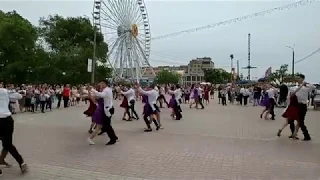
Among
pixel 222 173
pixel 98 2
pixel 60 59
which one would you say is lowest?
pixel 222 173

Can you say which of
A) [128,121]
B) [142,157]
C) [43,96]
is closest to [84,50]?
[43,96]

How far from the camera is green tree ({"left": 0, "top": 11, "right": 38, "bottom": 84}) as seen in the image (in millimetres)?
50500

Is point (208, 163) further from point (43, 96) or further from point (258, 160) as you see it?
point (43, 96)

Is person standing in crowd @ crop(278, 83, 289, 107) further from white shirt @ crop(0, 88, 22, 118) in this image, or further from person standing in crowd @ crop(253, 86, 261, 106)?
white shirt @ crop(0, 88, 22, 118)

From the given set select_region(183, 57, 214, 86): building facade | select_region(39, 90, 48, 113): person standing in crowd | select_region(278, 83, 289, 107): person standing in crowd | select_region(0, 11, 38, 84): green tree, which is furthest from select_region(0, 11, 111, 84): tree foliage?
select_region(183, 57, 214, 86): building facade

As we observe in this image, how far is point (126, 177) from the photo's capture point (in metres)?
6.96

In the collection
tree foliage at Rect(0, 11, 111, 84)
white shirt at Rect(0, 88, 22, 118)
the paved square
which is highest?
tree foliage at Rect(0, 11, 111, 84)

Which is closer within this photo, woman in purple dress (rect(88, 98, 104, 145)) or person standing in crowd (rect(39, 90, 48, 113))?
woman in purple dress (rect(88, 98, 104, 145))

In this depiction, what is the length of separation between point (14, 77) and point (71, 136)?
43.6m

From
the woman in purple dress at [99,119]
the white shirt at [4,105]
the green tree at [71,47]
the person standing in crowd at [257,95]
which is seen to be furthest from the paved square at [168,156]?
the green tree at [71,47]

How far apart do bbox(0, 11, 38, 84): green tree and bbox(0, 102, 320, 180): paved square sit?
40.0 meters

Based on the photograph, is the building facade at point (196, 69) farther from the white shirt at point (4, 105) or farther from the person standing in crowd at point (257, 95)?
the white shirt at point (4, 105)

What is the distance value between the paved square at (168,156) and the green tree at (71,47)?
38692 millimetres

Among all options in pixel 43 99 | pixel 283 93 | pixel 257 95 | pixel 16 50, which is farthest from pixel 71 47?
pixel 283 93
